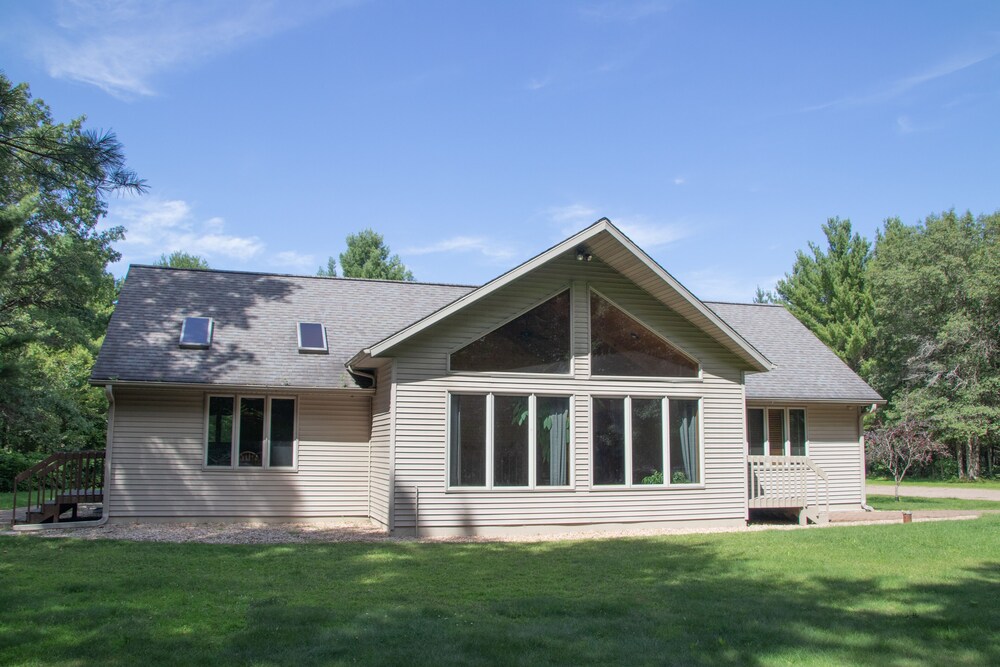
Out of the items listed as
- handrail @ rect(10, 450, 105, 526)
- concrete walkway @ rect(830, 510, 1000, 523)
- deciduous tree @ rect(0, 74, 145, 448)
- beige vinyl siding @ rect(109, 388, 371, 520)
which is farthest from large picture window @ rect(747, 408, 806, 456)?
deciduous tree @ rect(0, 74, 145, 448)

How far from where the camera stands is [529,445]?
1445 cm

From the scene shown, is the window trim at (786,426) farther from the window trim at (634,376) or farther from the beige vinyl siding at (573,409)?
the window trim at (634,376)

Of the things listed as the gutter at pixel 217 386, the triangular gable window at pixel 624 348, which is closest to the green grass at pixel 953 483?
the triangular gable window at pixel 624 348

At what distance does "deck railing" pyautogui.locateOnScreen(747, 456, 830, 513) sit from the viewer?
641 inches

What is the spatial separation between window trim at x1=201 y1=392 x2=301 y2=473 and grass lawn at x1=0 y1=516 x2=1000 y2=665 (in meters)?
3.28

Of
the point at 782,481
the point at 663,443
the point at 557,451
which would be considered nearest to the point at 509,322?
the point at 557,451

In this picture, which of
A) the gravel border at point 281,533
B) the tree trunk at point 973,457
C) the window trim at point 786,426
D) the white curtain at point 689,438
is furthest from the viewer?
the tree trunk at point 973,457

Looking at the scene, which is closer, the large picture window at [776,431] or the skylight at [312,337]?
the skylight at [312,337]

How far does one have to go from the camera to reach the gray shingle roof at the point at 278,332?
15.1 metres

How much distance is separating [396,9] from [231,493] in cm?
918

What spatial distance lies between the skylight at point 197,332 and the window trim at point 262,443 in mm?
1097

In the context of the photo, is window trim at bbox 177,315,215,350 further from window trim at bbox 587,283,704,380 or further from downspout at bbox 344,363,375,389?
window trim at bbox 587,283,704,380

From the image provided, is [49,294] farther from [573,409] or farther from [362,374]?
[573,409]

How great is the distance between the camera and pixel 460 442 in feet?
46.4
